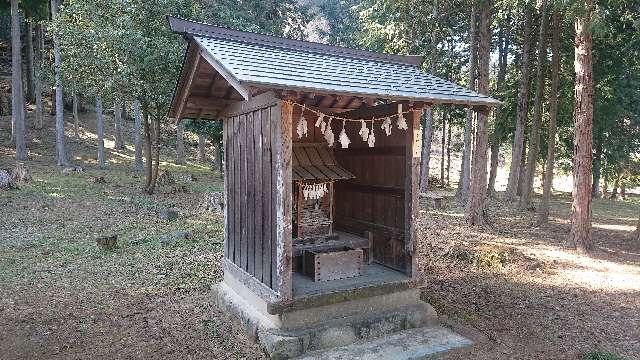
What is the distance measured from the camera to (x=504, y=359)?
6.04 meters

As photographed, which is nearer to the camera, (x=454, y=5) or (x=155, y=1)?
(x=155, y=1)

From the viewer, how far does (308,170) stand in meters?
7.43

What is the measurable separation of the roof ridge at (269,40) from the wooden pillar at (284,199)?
2.01 meters

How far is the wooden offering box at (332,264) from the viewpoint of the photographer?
269 inches

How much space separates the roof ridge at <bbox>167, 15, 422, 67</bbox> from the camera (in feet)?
21.3

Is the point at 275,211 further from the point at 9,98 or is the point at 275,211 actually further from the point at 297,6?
the point at 9,98

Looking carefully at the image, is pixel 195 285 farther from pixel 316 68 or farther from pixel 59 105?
pixel 59 105

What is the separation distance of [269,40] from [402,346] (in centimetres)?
534

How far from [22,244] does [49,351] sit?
5921 millimetres

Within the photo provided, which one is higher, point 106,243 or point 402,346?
point 106,243

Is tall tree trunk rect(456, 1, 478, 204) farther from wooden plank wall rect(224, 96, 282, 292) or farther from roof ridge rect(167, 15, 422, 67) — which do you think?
wooden plank wall rect(224, 96, 282, 292)

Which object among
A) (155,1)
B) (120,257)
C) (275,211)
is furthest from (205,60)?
(155,1)

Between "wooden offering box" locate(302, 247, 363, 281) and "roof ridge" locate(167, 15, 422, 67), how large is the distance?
3559 millimetres

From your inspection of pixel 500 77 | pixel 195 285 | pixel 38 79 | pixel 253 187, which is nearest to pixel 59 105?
pixel 38 79
